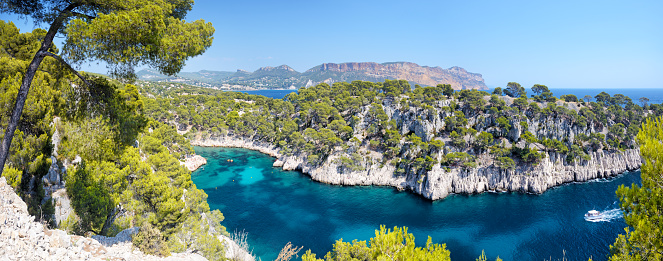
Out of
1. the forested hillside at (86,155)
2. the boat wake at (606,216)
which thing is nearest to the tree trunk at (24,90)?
the forested hillside at (86,155)

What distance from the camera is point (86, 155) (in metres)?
7.29

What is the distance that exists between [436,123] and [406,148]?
847 centimetres

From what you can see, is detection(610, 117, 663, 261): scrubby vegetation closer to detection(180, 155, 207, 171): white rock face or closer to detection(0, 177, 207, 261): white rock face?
detection(0, 177, 207, 261): white rock face

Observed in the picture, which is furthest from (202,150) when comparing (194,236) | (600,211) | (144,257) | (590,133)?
(590,133)

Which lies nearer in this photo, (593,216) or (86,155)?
(86,155)

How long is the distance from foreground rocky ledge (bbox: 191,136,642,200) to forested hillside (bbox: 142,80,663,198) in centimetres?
17

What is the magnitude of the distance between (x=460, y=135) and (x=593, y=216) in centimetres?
1653

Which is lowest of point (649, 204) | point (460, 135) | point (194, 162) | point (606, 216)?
point (194, 162)

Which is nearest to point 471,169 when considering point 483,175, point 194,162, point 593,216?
point 483,175

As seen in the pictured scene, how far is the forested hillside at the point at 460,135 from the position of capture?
36.0 meters

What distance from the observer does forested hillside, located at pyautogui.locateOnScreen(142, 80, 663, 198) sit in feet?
118

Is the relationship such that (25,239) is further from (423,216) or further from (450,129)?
(450,129)

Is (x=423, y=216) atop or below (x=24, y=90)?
below

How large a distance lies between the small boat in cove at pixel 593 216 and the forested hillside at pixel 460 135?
6.94 m
